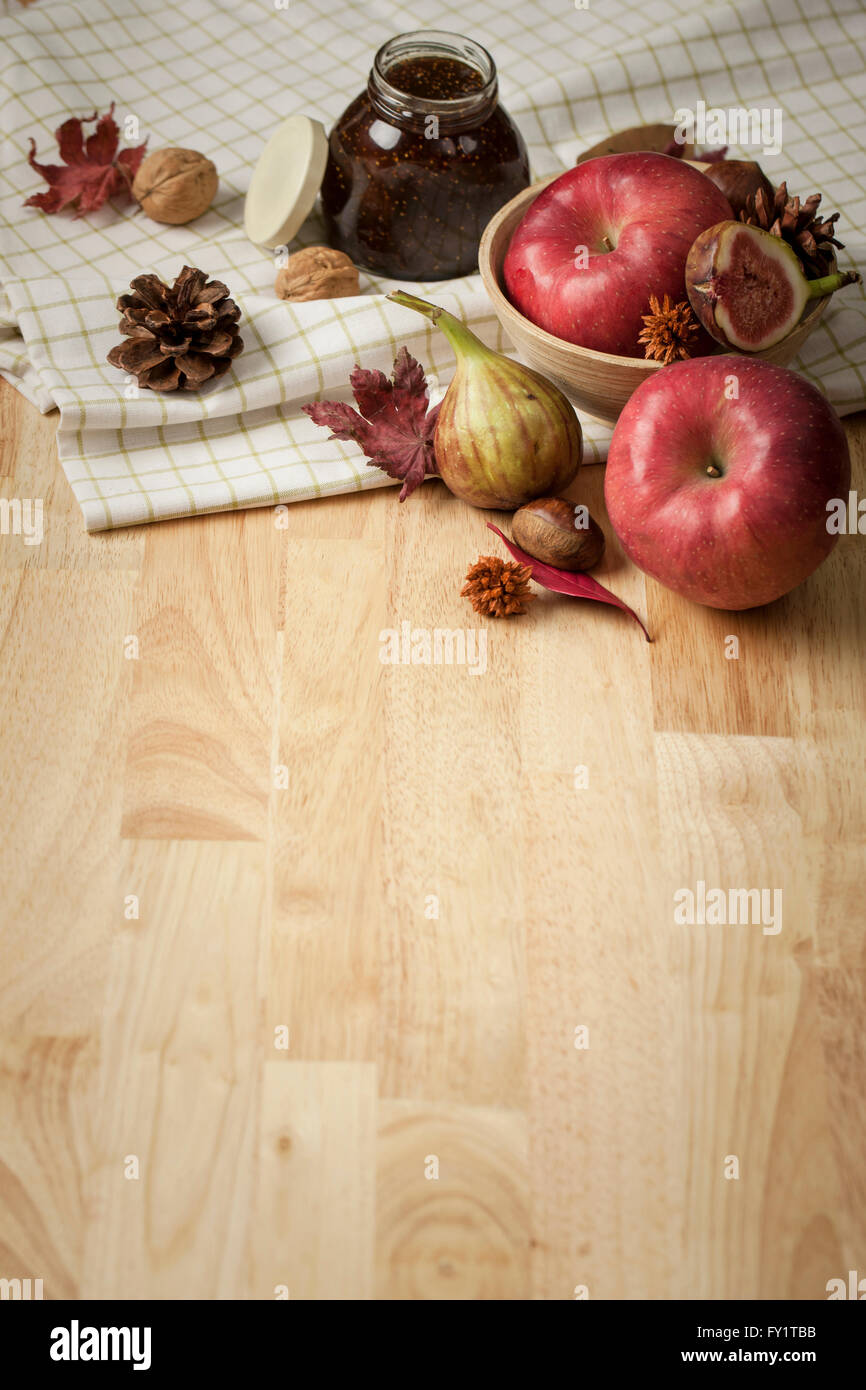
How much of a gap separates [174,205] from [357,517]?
447 millimetres

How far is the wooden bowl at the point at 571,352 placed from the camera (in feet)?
3.41

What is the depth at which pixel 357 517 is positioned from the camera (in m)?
1.11

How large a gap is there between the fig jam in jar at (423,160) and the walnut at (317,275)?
5 cm

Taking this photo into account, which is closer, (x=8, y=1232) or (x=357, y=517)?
(x=8, y=1232)

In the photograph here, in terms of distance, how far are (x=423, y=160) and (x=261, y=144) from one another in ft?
0.99

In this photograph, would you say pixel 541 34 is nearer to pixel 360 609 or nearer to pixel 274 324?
pixel 274 324

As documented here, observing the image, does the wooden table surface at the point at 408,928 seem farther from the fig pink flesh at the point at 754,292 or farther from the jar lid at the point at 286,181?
the jar lid at the point at 286,181

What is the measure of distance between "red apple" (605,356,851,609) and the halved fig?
0.06 metres

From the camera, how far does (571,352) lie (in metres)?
1.05
